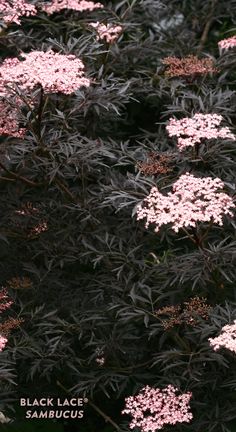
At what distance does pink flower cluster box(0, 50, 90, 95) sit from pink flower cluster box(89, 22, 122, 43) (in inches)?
33.1

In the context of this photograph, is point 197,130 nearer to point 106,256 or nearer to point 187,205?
point 187,205

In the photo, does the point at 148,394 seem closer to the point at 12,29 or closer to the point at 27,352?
the point at 27,352

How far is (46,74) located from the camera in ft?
14.8

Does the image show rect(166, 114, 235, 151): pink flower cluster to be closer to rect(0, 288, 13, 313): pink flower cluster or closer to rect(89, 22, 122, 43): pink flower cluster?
rect(89, 22, 122, 43): pink flower cluster

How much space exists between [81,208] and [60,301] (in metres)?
0.60

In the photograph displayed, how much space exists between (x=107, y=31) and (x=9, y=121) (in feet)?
3.62

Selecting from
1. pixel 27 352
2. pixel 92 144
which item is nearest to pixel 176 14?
pixel 92 144

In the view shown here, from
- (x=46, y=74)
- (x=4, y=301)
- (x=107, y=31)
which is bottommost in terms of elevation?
(x=4, y=301)

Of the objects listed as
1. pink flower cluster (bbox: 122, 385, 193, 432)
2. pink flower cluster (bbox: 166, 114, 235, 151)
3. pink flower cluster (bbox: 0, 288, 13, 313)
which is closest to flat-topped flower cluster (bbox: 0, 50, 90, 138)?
pink flower cluster (bbox: 166, 114, 235, 151)

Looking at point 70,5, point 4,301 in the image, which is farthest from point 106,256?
point 70,5

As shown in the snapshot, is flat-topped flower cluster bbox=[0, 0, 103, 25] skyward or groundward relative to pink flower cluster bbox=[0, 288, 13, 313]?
skyward

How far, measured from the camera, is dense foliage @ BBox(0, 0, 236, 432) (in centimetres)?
463

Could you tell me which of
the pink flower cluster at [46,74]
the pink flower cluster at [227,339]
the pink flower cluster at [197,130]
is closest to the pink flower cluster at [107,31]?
the pink flower cluster at [46,74]

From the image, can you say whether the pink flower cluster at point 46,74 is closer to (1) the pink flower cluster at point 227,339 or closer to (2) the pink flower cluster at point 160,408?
(1) the pink flower cluster at point 227,339
